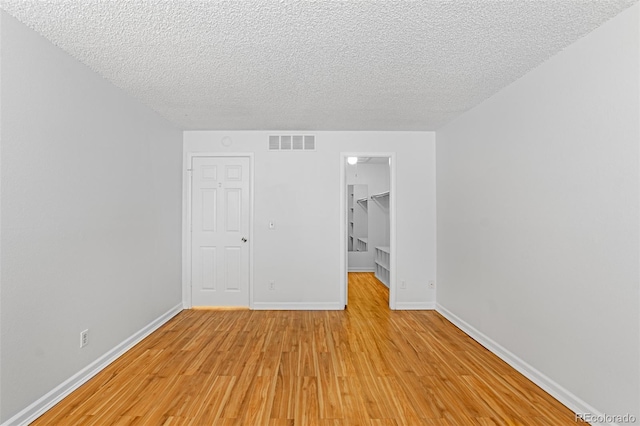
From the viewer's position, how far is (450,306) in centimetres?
393

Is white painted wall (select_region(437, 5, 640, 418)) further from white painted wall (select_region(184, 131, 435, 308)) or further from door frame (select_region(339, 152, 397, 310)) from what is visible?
door frame (select_region(339, 152, 397, 310))

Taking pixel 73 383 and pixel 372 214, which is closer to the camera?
pixel 73 383

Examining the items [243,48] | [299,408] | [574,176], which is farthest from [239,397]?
[574,176]

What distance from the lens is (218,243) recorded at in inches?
172

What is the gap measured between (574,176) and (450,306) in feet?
7.56

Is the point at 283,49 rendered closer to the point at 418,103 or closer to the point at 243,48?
the point at 243,48

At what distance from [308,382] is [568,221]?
2.22 m

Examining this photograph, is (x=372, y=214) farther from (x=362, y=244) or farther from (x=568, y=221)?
(x=568, y=221)

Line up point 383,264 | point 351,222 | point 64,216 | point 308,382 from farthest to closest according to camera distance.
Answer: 1. point 351,222
2. point 383,264
3. point 308,382
4. point 64,216

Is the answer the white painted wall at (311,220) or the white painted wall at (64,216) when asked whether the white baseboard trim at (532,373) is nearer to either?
the white painted wall at (311,220)

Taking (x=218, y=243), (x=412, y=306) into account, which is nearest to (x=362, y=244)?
(x=412, y=306)

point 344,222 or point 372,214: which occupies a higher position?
point 372,214

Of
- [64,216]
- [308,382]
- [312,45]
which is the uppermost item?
[312,45]

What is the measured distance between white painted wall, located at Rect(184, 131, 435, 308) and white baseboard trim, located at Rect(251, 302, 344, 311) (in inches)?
0.5
